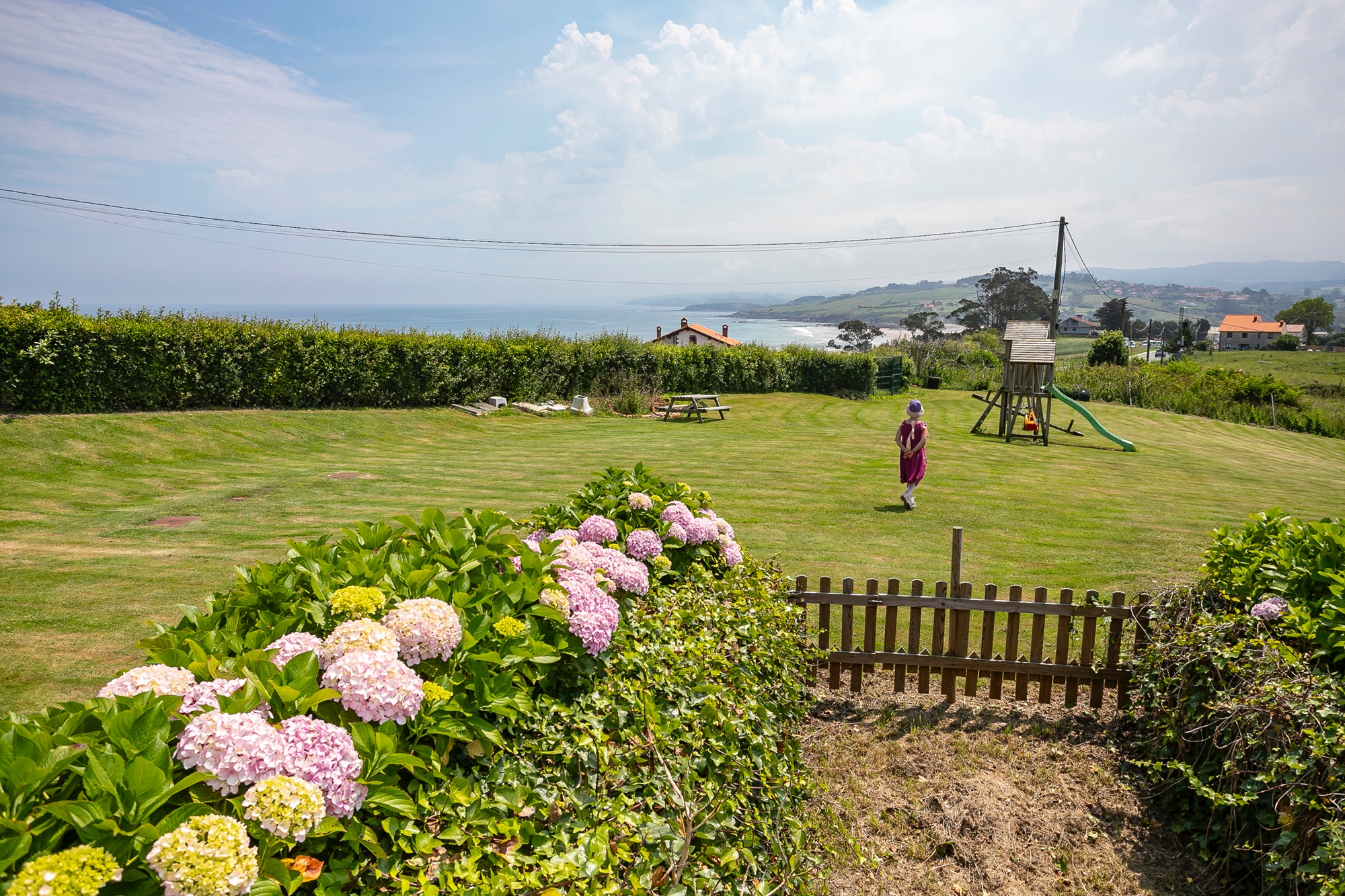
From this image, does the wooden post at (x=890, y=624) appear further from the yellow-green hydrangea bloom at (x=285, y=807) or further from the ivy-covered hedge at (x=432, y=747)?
the yellow-green hydrangea bloom at (x=285, y=807)

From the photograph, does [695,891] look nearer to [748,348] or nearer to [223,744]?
[223,744]

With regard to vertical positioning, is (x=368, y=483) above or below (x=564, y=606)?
below

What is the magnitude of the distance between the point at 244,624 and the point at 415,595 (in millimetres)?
616

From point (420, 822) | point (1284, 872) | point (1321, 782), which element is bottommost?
point (1284, 872)

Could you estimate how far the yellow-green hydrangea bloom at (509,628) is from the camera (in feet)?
8.92

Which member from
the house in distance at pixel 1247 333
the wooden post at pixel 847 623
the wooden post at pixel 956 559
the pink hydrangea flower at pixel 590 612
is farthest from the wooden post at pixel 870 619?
the house in distance at pixel 1247 333

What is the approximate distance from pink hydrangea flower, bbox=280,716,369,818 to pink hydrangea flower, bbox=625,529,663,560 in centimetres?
223

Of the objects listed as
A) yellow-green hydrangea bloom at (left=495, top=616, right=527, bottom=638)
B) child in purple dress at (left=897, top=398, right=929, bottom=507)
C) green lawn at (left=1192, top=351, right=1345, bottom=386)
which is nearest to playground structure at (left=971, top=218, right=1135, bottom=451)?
child in purple dress at (left=897, top=398, right=929, bottom=507)

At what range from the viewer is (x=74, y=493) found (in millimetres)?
11352

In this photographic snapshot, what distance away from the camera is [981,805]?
4285 millimetres

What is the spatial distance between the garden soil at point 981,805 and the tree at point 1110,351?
1908 inches

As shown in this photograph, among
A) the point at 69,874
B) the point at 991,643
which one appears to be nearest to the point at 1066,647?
the point at 991,643

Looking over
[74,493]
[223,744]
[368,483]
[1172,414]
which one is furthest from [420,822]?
[1172,414]

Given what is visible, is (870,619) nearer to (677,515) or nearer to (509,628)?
(677,515)
